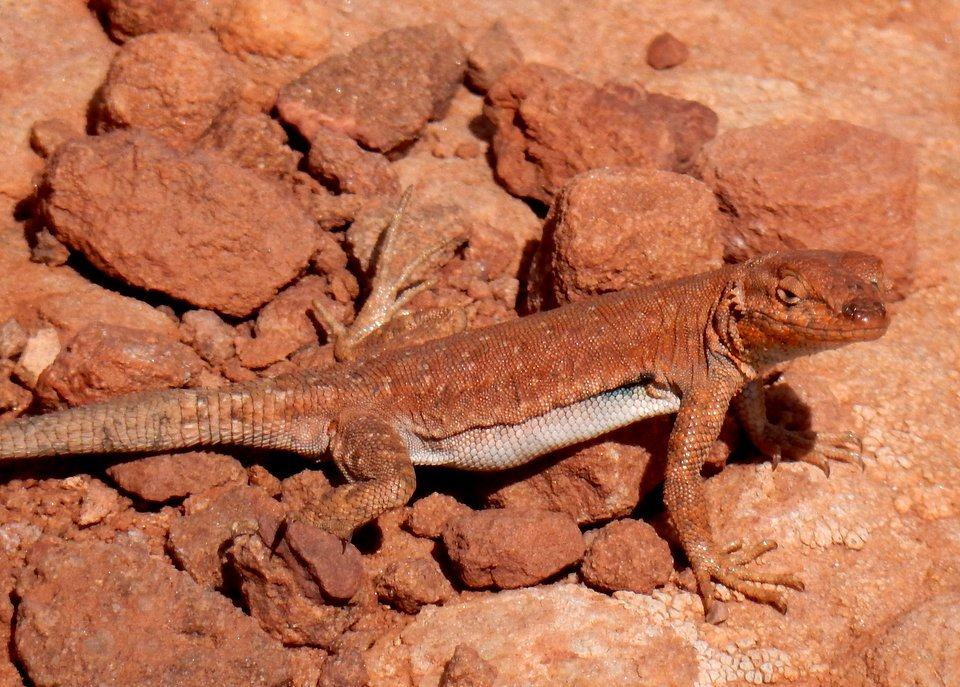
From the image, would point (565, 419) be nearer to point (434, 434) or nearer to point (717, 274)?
point (434, 434)

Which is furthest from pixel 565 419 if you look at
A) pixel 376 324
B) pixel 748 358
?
pixel 376 324

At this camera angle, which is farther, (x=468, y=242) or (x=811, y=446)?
(x=468, y=242)

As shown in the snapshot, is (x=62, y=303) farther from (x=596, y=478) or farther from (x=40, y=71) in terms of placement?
(x=596, y=478)

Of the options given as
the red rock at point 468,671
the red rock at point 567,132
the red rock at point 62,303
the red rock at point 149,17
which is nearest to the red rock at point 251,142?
the red rock at point 149,17

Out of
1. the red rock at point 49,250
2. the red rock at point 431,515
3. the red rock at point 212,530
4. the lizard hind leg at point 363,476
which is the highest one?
the red rock at point 49,250

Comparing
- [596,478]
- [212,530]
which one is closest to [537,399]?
[596,478]

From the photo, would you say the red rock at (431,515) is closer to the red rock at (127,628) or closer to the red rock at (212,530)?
the red rock at (212,530)
